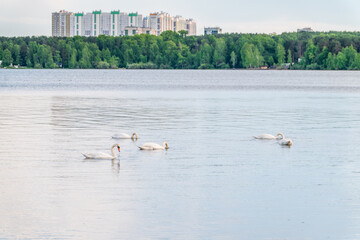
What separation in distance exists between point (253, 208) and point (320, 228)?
7.08 ft

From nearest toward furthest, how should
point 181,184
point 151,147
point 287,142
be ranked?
point 181,184 → point 151,147 → point 287,142

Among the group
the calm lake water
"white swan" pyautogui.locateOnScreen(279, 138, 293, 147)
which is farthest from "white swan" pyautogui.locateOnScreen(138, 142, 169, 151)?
"white swan" pyautogui.locateOnScreen(279, 138, 293, 147)

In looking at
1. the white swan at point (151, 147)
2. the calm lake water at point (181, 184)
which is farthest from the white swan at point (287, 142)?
the white swan at point (151, 147)

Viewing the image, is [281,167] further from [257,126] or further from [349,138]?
[257,126]

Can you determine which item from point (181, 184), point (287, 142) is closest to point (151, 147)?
point (287, 142)

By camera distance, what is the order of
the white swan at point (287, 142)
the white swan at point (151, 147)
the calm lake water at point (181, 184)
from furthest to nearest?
the white swan at point (287, 142), the white swan at point (151, 147), the calm lake water at point (181, 184)

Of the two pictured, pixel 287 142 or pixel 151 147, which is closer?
pixel 151 147

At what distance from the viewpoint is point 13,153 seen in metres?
26.4

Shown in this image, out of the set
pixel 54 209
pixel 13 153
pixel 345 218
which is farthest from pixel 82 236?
pixel 13 153

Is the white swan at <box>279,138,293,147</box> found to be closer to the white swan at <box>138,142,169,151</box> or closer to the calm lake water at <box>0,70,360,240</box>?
the calm lake water at <box>0,70,360,240</box>

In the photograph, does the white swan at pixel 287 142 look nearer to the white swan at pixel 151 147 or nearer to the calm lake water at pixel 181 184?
the calm lake water at pixel 181 184

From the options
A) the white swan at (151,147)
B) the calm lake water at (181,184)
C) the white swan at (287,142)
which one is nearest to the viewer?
the calm lake water at (181,184)

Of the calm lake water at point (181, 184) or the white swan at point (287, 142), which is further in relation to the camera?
the white swan at point (287, 142)

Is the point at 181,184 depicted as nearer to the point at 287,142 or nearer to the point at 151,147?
the point at 151,147
